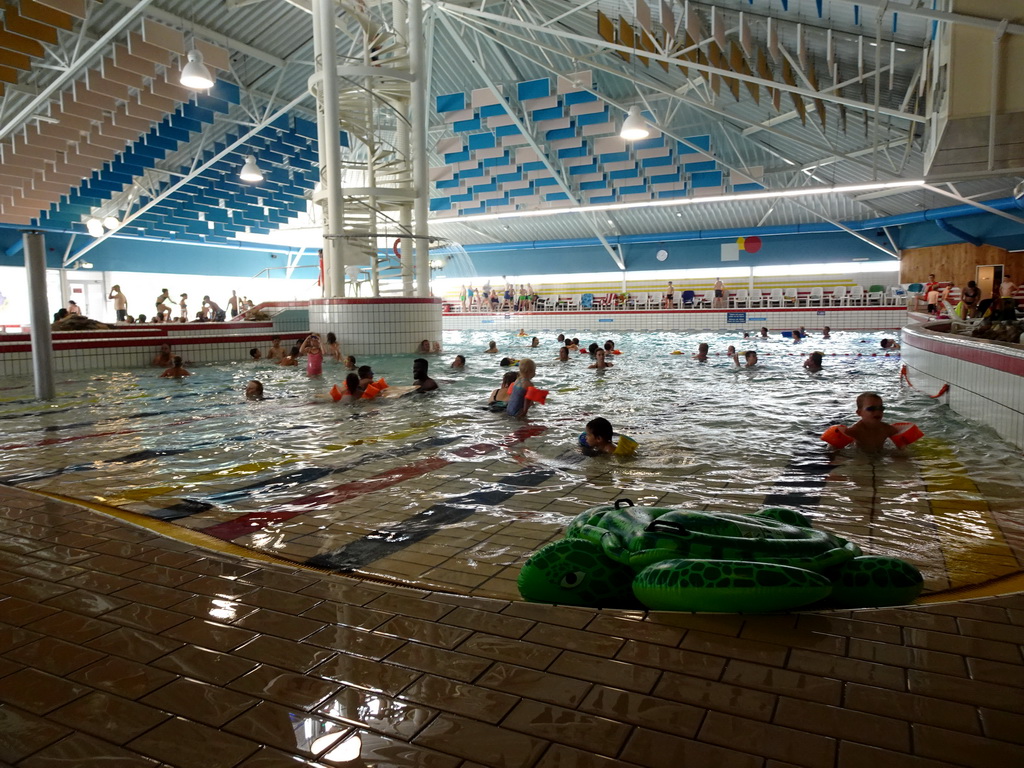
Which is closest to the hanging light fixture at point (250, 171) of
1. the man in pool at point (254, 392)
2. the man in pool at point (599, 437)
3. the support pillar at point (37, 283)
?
the man in pool at point (254, 392)

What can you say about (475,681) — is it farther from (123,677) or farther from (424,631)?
(123,677)

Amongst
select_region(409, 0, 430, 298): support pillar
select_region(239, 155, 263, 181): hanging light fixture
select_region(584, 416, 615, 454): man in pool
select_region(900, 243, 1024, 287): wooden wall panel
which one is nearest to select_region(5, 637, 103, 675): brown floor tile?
select_region(584, 416, 615, 454): man in pool

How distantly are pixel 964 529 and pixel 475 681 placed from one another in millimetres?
2609

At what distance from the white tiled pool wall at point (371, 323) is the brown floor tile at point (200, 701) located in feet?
37.9

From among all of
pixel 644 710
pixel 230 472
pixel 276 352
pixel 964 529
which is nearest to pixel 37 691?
pixel 644 710

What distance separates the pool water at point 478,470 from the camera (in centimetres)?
295

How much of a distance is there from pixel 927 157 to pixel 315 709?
9188mm

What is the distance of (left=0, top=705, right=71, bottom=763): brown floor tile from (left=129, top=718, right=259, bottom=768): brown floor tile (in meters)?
0.19

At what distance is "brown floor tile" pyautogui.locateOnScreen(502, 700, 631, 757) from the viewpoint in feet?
4.43

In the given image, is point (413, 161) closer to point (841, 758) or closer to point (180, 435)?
point (180, 435)

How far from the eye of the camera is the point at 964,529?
3074 mm

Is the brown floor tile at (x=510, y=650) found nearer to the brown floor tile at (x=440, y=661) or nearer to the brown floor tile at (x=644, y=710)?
the brown floor tile at (x=440, y=661)

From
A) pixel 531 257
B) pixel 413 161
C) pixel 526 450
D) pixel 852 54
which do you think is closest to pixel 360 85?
pixel 413 161

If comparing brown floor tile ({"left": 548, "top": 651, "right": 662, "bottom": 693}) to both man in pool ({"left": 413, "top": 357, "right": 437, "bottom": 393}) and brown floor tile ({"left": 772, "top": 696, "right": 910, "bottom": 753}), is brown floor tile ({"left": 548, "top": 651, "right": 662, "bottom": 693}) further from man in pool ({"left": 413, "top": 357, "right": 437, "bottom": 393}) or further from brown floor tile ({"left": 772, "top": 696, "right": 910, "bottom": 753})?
man in pool ({"left": 413, "top": 357, "right": 437, "bottom": 393})
